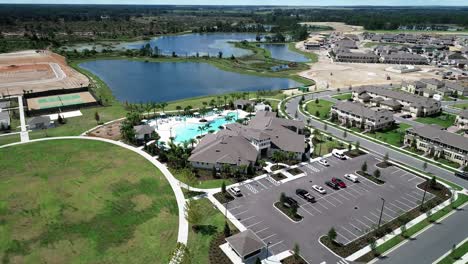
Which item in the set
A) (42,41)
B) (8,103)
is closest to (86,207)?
(8,103)

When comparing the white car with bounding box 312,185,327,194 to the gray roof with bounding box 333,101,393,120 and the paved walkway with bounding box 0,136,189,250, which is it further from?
the gray roof with bounding box 333,101,393,120

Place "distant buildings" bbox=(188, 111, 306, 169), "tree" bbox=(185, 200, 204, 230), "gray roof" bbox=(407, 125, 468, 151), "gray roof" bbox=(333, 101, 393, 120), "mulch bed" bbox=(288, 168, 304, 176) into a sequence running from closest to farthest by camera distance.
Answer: "tree" bbox=(185, 200, 204, 230) → "mulch bed" bbox=(288, 168, 304, 176) → "distant buildings" bbox=(188, 111, 306, 169) → "gray roof" bbox=(407, 125, 468, 151) → "gray roof" bbox=(333, 101, 393, 120)

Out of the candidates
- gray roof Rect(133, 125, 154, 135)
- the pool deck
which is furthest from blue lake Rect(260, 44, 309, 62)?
gray roof Rect(133, 125, 154, 135)

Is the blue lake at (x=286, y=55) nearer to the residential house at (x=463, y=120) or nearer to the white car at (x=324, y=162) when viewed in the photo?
the residential house at (x=463, y=120)

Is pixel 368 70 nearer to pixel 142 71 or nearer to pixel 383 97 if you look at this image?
pixel 383 97

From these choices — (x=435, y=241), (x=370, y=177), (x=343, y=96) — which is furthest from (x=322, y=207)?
(x=343, y=96)

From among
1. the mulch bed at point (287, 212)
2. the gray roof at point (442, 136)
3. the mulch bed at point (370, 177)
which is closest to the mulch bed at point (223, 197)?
the mulch bed at point (287, 212)
